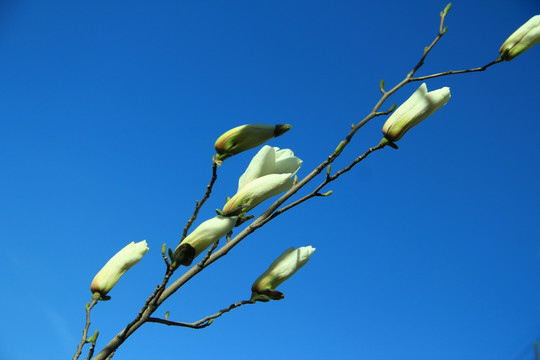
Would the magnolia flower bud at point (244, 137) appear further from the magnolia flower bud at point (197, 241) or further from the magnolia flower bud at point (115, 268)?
the magnolia flower bud at point (115, 268)

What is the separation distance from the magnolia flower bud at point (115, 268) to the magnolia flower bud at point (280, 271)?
30 centimetres

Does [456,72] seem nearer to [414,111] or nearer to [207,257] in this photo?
[414,111]

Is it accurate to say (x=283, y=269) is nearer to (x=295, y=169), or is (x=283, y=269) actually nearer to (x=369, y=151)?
(x=295, y=169)

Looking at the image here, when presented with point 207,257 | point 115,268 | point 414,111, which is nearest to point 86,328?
point 115,268

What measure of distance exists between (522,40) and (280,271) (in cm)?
103

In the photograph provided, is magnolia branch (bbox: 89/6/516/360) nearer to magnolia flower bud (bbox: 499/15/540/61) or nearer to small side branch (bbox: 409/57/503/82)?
small side branch (bbox: 409/57/503/82)

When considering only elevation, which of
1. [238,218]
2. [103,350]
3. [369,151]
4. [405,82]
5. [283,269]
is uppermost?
[405,82]

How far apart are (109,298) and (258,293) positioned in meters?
0.37

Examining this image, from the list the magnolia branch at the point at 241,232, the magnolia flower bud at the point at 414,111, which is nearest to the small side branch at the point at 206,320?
the magnolia branch at the point at 241,232

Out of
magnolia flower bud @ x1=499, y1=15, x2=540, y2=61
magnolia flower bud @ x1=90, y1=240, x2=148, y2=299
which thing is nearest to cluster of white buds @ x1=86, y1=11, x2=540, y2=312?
magnolia flower bud @ x1=90, y1=240, x2=148, y2=299

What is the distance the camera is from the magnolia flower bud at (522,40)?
1.35 metres

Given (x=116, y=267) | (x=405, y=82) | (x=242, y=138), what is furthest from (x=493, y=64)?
(x=116, y=267)

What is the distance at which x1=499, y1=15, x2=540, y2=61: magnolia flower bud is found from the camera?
1.35m

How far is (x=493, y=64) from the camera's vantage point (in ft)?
4.60
